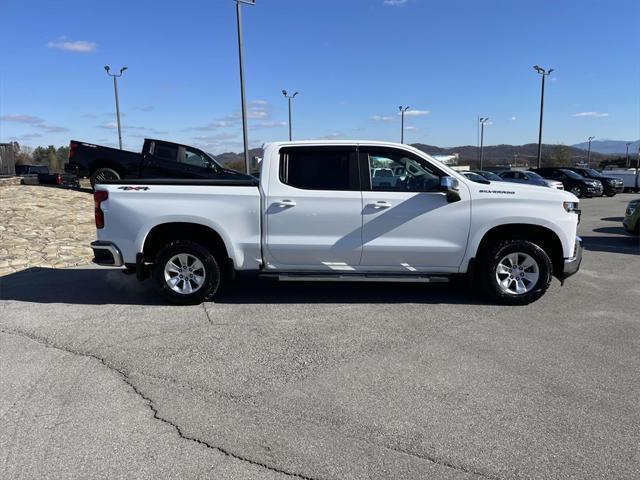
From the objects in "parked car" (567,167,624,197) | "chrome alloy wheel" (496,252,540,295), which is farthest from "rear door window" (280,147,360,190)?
"parked car" (567,167,624,197)

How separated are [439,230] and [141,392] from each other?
3597 mm

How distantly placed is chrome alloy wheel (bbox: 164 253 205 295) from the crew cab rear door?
85 centimetres

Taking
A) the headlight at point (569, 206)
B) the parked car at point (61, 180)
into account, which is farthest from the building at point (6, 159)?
the headlight at point (569, 206)

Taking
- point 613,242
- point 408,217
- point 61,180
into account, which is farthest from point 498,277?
point 61,180

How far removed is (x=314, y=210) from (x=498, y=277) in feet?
7.54

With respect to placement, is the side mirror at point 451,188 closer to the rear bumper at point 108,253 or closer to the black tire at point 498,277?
the black tire at point 498,277

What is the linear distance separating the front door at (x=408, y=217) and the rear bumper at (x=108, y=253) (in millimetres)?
2881

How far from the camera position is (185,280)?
589 cm

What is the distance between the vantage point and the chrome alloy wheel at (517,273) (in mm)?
5809

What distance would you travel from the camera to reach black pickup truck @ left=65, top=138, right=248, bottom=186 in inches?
579

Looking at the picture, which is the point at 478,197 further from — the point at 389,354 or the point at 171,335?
the point at 171,335

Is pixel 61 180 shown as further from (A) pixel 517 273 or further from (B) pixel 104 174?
(A) pixel 517 273

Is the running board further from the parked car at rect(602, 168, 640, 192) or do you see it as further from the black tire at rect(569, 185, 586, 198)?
the parked car at rect(602, 168, 640, 192)

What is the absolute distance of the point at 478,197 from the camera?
570cm
